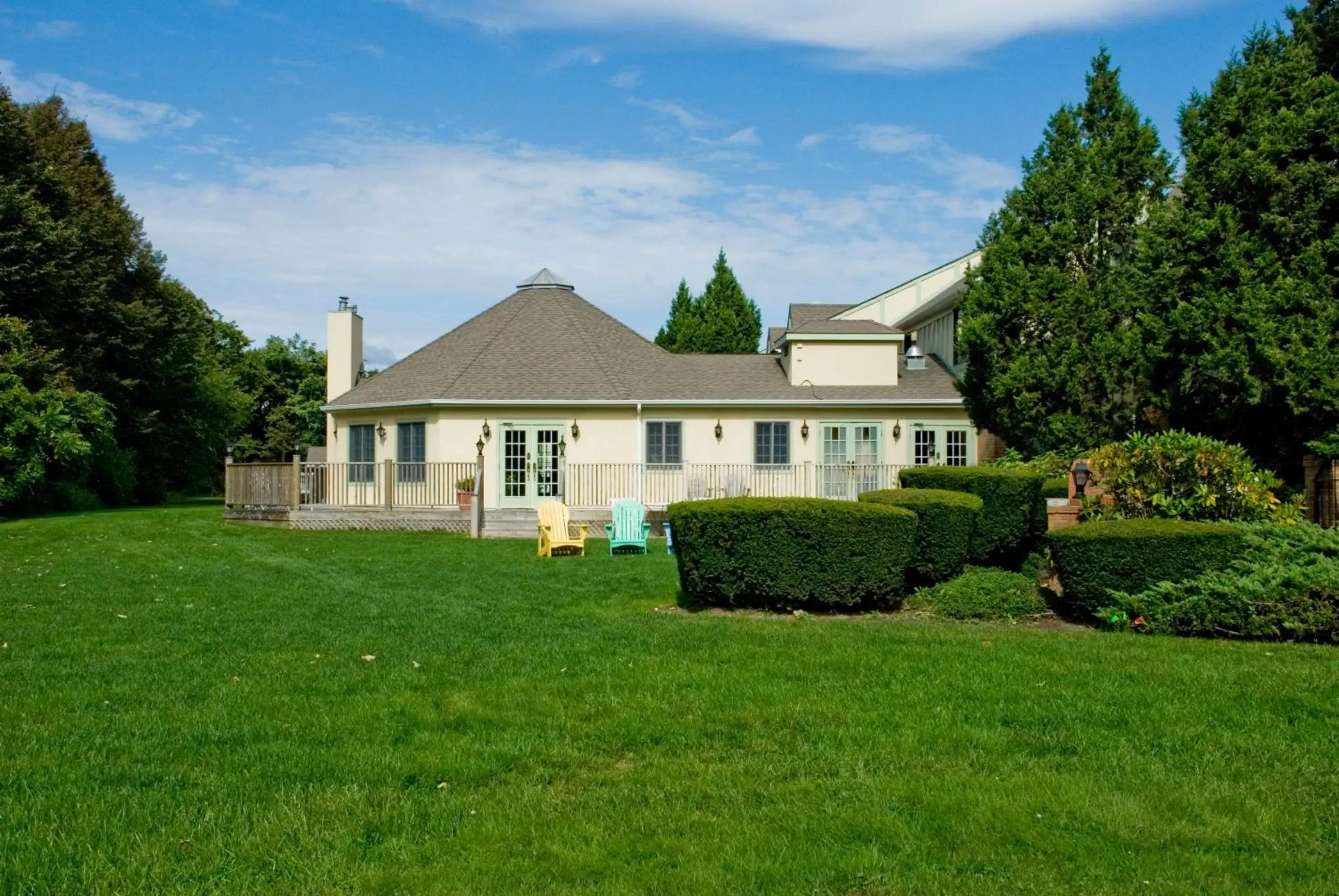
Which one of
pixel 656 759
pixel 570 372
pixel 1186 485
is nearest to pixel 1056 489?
pixel 1186 485

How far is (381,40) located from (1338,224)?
1096 centimetres

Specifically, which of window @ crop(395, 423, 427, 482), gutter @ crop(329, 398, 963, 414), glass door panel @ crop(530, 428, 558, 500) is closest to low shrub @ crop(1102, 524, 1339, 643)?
gutter @ crop(329, 398, 963, 414)

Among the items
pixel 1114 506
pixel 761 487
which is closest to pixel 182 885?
pixel 1114 506

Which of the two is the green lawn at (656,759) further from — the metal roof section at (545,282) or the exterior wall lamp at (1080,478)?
the metal roof section at (545,282)

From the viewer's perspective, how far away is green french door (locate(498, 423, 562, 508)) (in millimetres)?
25656

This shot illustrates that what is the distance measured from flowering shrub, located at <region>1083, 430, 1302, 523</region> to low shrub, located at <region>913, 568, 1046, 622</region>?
120cm

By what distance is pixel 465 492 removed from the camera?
23891 mm

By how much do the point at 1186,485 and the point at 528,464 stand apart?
1723 centimetres

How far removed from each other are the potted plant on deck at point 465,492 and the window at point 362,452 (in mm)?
2864

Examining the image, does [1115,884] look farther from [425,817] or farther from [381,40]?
[381,40]

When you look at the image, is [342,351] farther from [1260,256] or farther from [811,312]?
[1260,256]

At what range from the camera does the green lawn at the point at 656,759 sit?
12.9ft

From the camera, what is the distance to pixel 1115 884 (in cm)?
378

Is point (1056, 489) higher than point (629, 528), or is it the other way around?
point (1056, 489)
